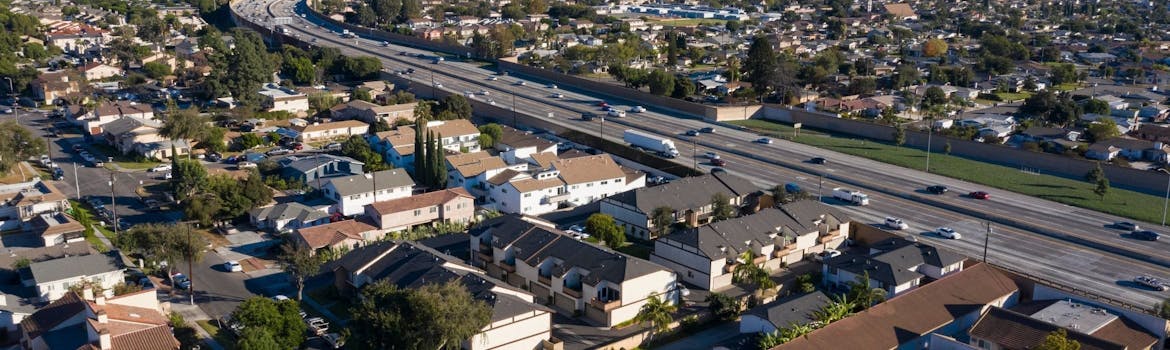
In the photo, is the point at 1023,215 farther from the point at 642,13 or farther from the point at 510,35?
the point at 642,13

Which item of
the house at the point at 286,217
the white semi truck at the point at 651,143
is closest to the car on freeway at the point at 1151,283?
the white semi truck at the point at 651,143

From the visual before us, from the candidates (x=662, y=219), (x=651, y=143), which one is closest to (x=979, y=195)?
(x=662, y=219)

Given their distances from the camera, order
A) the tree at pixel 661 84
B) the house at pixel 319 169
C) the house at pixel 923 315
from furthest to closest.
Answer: the tree at pixel 661 84 < the house at pixel 319 169 < the house at pixel 923 315

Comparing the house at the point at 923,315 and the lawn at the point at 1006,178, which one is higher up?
the house at the point at 923,315

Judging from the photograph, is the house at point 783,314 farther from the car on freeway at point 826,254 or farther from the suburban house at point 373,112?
the suburban house at point 373,112

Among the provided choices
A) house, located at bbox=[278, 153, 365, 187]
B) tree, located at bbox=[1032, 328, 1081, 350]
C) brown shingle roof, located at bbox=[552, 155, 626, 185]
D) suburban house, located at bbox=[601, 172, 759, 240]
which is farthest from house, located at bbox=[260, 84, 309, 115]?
tree, located at bbox=[1032, 328, 1081, 350]

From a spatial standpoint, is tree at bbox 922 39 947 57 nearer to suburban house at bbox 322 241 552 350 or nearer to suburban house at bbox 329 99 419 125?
suburban house at bbox 329 99 419 125

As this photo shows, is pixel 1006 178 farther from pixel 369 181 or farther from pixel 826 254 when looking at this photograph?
pixel 369 181
